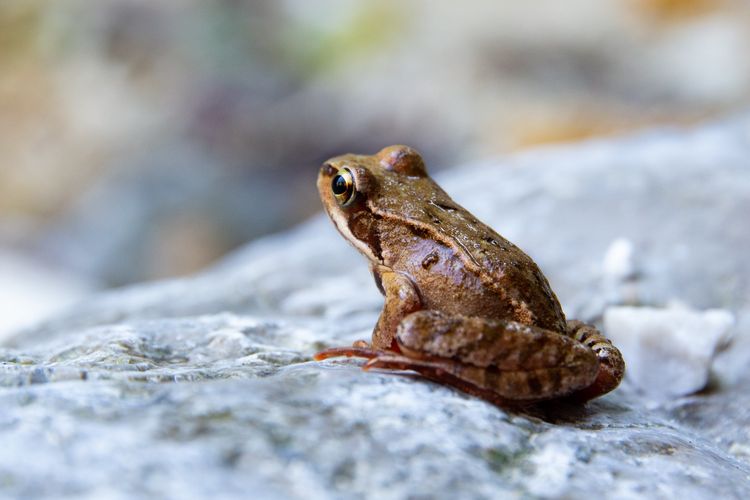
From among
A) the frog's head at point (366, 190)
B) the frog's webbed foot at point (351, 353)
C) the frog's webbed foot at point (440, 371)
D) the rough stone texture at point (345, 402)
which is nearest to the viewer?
the rough stone texture at point (345, 402)

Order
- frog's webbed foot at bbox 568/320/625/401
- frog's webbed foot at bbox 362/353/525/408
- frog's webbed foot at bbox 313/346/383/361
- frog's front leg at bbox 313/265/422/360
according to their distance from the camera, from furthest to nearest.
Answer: frog's front leg at bbox 313/265/422/360, frog's webbed foot at bbox 568/320/625/401, frog's webbed foot at bbox 313/346/383/361, frog's webbed foot at bbox 362/353/525/408

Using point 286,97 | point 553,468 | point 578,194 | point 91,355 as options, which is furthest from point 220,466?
point 286,97

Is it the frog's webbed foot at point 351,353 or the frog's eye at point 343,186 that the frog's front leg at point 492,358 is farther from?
the frog's eye at point 343,186

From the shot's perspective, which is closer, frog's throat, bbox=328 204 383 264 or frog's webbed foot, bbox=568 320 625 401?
frog's webbed foot, bbox=568 320 625 401

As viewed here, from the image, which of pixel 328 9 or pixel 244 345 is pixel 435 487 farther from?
pixel 328 9

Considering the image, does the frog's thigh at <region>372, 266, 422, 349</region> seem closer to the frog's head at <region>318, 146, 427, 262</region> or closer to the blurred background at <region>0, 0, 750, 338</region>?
the frog's head at <region>318, 146, 427, 262</region>

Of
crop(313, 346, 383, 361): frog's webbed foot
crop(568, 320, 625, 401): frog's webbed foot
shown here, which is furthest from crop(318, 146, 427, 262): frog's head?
crop(568, 320, 625, 401): frog's webbed foot

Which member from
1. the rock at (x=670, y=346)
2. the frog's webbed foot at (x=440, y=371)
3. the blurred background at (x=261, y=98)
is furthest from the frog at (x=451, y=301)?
the blurred background at (x=261, y=98)
